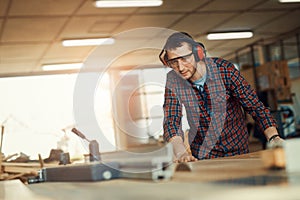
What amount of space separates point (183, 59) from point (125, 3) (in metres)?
4.26

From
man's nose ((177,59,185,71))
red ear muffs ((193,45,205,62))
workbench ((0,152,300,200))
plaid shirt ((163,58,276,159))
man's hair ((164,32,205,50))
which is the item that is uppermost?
man's hair ((164,32,205,50))

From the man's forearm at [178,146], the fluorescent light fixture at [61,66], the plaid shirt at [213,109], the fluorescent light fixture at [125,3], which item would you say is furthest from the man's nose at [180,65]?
the fluorescent light fixture at [61,66]

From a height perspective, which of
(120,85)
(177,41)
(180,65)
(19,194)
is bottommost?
(19,194)

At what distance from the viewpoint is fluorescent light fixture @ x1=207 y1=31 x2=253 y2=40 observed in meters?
9.24

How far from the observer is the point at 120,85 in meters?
13.6

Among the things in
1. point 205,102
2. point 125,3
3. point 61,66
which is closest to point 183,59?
point 205,102

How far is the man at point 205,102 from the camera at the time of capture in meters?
2.46

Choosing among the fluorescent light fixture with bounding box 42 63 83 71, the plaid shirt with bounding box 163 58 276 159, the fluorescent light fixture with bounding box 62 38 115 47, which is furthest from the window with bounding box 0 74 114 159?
the plaid shirt with bounding box 163 58 276 159

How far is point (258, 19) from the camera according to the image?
8.30 metres

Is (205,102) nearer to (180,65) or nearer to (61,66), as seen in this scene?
(180,65)

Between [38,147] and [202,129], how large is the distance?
32.0 feet

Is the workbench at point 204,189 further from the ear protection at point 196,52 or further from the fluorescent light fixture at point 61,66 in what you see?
the fluorescent light fixture at point 61,66

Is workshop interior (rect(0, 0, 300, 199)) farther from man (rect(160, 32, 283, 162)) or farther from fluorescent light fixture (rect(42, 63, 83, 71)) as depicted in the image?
man (rect(160, 32, 283, 162))

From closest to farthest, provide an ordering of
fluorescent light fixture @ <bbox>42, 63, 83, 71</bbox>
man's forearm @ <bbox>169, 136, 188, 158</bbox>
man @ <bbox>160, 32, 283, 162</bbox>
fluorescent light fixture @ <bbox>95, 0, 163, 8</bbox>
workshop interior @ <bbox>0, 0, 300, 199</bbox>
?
workshop interior @ <bbox>0, 0, 300, 199</bbox>
man's forearm @ <bbox>169, 136, 188, 158</bbox>
man @ <bbox>160, 32, 283, 162</bbox>
fluorescent light fixture @ <bbox>95, 0, 163, 8</bbox>
fluorescent light fixture @ <bbox>42, 63, 83, 71</bbox>
